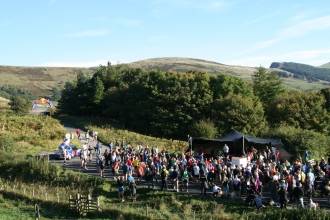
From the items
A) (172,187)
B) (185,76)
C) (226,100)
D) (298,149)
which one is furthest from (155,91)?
(172,187)

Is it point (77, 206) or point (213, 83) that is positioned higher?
point (213, 83)

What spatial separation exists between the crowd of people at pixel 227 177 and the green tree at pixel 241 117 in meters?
35.8

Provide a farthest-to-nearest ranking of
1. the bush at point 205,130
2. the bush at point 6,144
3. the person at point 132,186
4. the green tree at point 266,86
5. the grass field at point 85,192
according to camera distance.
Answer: the green tree at point 266,86 → the bush at point 205,130 → the bush at point 6,144 → the person at point 132,186 → the grass field at point 85,192

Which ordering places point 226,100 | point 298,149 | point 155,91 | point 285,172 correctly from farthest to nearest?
point 155,91 → point 226,100 → point 298,149 → point 285,172

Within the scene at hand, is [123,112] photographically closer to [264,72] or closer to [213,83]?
[213,83]

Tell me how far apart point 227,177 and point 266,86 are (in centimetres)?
7608

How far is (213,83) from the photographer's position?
298ft

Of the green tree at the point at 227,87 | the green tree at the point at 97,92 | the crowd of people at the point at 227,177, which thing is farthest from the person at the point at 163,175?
the green tree at the point at 97,92

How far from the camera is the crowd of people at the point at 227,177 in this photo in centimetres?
2909

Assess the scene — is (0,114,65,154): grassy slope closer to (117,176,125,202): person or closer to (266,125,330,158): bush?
(117,176,125,202): person

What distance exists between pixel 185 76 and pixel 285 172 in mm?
62618

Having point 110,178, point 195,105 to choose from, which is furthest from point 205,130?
point 110,178

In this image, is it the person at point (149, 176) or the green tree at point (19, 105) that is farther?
the green tree at point (19, 105)

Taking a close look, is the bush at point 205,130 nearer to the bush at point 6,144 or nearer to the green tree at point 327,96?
the green tree at point 327,96
